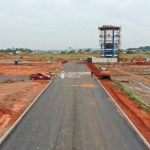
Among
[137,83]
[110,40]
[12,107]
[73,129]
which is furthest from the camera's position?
[110,40]

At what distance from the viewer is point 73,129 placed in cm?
1471

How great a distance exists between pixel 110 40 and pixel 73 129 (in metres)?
81.4

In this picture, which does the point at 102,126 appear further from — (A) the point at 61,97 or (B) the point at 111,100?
(A) the point at 61,97

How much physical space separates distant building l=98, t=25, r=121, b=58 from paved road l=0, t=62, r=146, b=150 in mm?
72775

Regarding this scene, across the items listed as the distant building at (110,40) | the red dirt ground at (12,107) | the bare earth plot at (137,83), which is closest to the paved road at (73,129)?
the red dirt ground at (12,107)

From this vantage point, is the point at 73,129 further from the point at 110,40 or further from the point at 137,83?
the point at 110,40

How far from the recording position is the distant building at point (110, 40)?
3661 inches

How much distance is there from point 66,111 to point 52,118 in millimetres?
2120

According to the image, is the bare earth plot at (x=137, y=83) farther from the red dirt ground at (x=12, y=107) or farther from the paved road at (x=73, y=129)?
the red dirt ground at (x=12, y=107)

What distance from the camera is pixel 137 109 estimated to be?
20547mm

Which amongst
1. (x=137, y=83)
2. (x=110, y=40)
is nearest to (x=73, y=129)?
(x=137, y=83)

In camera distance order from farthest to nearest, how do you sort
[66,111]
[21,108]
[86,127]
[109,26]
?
[109,26]
[21,108]
[66,111]
[86,127]

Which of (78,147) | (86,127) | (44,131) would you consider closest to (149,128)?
(86,127)

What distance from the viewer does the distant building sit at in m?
93.0
